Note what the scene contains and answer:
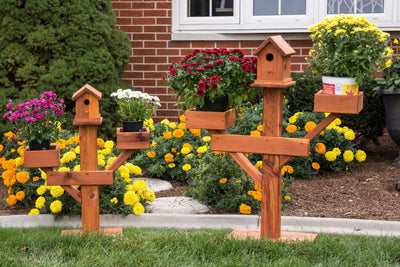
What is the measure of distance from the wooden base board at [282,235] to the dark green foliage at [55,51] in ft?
9.28

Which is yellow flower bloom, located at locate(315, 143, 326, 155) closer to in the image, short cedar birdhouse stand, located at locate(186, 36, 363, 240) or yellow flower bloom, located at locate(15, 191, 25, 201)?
short cedar birdhouse stand, located at locate(186, 36, 363, 240)

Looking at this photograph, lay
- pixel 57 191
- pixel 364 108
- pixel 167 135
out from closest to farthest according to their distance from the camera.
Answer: pixel 57 191 < pixel 167 135 < pixel 364 108

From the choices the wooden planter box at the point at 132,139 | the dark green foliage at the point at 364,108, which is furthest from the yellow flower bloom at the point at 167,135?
the wooden planter box at the point at 132,139

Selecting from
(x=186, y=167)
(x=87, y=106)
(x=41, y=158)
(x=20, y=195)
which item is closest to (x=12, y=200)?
(x=20, y=195)

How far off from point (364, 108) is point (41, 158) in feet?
12.0

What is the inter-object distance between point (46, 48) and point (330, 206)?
3436 millimetres

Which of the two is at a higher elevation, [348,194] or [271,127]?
[271,127]

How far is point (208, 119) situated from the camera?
11.4 feet

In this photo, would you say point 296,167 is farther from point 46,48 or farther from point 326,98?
point 46,48

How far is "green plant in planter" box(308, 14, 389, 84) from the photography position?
3574 mm

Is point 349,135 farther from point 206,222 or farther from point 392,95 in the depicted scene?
point 206,222

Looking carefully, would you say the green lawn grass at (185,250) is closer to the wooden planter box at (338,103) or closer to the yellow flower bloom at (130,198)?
the yellow flower bloom at (130,198)

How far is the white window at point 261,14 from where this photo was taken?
682 centimetres

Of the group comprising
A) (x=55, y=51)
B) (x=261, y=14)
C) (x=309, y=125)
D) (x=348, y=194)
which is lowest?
(x=348, y=194)
